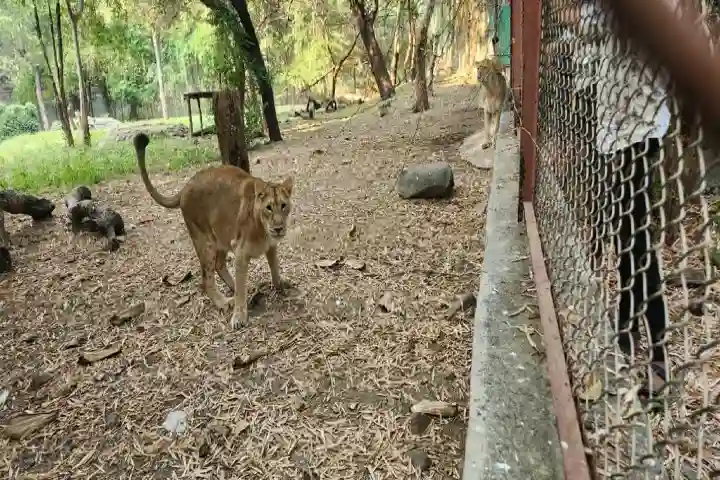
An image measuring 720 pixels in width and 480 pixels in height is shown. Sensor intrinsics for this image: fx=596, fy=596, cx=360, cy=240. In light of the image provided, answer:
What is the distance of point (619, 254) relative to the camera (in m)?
1.83

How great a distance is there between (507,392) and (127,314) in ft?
9.98

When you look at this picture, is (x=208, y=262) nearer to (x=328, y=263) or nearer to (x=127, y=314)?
(x=127, y=314)

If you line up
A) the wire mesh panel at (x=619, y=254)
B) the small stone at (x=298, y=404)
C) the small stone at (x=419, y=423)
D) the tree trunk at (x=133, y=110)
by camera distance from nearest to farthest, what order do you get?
the wire mesh panel at (x=619, y=254), the small stone at (x=419, y=423), the small stone at (x=298, y=404), the tree trunk at (x=133, y=110)

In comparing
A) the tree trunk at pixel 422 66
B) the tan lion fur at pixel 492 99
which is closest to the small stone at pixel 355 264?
the tan lion fur at pixel 492 99

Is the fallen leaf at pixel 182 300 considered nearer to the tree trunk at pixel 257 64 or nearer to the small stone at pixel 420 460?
the small stone at pixel 420 460

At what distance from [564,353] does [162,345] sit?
2.62m

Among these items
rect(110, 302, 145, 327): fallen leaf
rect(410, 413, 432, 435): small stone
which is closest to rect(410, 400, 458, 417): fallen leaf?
rect(410, 413, 432, 435): small stone

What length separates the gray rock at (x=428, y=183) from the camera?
20.0ft

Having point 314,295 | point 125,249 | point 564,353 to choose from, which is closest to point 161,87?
point 125,249

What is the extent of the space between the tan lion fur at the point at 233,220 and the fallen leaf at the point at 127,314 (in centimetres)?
48

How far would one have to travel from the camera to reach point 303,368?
340 centimetres

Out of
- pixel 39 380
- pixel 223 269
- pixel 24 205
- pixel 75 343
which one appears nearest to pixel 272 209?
pixel 223 269

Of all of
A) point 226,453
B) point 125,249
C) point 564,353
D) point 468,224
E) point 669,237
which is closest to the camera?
point 564,353

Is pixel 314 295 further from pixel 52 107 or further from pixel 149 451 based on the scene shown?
pixel 52 107
